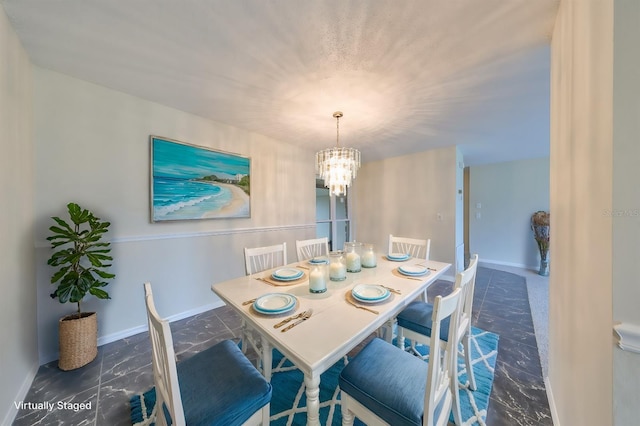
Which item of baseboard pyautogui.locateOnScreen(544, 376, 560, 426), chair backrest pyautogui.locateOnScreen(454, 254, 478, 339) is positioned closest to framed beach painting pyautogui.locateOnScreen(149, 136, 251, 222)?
chair backrest pyautogui.locateOnScreen(454, 254, 478, 339)

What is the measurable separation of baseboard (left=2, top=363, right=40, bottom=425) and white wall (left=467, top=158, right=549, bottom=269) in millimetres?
6539

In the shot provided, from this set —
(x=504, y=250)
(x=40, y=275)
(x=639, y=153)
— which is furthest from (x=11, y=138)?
(x=504, y=250)

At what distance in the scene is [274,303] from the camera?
1234mm

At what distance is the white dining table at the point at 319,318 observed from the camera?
34.2 inches

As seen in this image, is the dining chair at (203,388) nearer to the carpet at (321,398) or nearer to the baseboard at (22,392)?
the carpet at (321,398)

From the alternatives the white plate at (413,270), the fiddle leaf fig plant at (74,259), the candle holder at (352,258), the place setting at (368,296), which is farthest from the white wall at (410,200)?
the fiddle leaf fig plant at (74,259)

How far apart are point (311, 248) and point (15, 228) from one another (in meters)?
2.26

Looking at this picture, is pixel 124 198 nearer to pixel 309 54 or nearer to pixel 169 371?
pixel 169 371

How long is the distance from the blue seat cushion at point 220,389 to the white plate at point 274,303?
0.94 ft

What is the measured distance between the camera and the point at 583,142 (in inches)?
33.7

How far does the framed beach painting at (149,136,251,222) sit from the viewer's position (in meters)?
2.27

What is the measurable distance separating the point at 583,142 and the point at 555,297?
1020 mm

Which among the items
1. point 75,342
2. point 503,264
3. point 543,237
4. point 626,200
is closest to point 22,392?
point 75,342

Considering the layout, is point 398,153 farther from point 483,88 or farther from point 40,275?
point 40,275
